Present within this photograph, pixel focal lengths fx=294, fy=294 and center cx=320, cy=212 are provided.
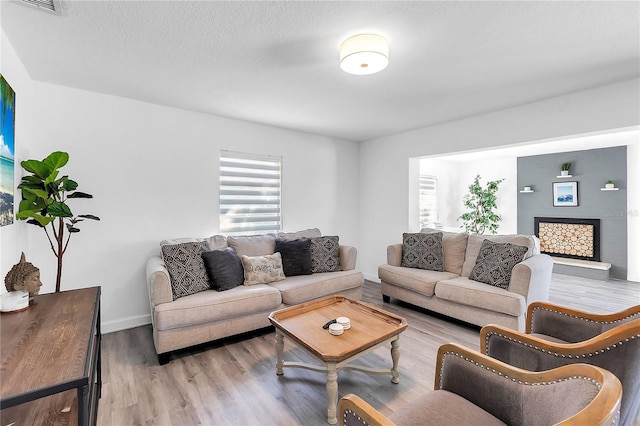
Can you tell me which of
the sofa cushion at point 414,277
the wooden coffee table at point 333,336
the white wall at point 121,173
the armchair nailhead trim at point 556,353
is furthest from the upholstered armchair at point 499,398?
the white wall at point 121,173

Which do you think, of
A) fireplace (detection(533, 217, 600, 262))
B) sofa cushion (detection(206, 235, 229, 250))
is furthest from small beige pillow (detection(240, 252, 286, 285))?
fireplace (detection(533, 217, 600, 262))

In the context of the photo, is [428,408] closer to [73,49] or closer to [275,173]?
[73,49]

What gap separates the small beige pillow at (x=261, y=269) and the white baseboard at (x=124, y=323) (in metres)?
1.22

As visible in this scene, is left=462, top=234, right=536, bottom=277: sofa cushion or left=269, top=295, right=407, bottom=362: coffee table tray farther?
left=462, top=234, right=536, bottom=277: sofa cushion

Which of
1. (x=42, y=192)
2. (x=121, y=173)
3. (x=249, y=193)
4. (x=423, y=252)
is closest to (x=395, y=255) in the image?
(x=423, y=252)

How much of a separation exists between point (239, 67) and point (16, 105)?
66.5 inches

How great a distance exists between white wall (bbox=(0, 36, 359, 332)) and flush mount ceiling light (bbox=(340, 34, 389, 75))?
228 centimetres

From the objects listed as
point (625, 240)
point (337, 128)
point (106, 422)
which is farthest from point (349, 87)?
point (625, 240)

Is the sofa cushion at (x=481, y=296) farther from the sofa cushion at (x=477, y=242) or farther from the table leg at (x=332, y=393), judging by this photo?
the table leg at (x=332, y=393)

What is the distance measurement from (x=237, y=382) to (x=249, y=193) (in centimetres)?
241

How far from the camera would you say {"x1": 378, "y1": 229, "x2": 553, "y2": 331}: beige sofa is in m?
2.81

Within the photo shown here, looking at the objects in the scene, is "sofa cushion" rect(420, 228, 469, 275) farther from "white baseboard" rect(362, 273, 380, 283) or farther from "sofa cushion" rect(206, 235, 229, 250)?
"sofa cushion" rect(206, 235, 229, 250)

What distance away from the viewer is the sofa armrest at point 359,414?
1.01 metres

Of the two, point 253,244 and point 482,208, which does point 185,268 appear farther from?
point 482,208
